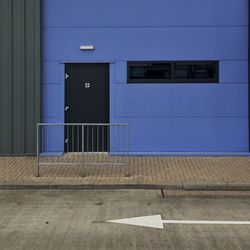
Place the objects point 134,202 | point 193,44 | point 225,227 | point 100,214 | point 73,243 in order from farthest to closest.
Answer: point 193,44
point 134,202
point 100,214
point 225,227
point 73,243

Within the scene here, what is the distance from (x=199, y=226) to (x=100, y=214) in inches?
63.4

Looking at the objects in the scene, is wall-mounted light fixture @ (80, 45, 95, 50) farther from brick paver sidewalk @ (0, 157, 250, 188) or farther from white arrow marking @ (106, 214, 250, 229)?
white arrow marking @ (106, 214, 250, 229)

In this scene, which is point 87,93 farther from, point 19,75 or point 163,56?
point 163,56

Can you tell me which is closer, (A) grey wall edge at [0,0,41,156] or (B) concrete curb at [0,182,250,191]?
(B) concrete curb at [0,182,250,191]

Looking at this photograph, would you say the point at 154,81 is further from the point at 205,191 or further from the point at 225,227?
the point at 225,227

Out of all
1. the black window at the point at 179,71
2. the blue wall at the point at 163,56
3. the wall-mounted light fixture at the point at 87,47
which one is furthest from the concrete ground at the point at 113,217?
the wall-mounted light fixture at the point at 87,47

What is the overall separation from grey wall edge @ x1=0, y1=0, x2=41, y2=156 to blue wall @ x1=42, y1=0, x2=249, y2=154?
296mm

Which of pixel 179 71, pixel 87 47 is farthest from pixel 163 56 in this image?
pixel 87 47

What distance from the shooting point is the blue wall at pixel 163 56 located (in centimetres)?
1306

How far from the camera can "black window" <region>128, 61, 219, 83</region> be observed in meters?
13.1

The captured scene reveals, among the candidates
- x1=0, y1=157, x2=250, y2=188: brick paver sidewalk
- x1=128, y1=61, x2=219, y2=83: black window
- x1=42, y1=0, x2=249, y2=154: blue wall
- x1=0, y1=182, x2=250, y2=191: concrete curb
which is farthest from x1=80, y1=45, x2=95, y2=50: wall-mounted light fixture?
x1=0, y1=182, x2=250, y2=191: concrete curb

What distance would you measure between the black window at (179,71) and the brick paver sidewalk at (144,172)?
2.05 meters

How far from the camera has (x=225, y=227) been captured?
716 cm

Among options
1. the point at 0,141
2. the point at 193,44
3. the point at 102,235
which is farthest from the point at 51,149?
the point at 102,235
